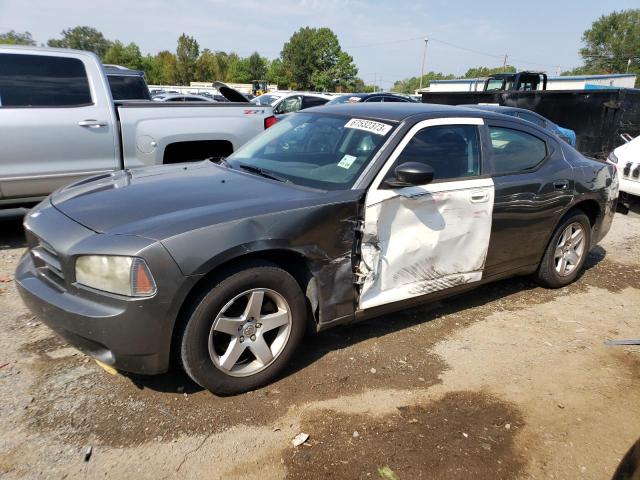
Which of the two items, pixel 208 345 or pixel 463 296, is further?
pixel 463 296

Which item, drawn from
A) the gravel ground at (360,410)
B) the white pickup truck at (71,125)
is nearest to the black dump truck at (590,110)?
the gravel ground at (360,410)

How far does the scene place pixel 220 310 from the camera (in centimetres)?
266

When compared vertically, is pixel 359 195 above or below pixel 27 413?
above

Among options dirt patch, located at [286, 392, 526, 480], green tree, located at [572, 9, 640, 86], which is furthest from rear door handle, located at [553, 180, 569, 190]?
green tree, located at [572, 9, 640, 86]

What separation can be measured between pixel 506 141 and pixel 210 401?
3.06 meters

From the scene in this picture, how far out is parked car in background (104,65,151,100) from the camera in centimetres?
809

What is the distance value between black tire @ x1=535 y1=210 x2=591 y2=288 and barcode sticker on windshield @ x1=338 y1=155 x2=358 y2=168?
7.41ft

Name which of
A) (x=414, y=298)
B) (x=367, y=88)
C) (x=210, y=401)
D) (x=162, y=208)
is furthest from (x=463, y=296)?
(x=367, y=88)

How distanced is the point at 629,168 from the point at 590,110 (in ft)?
12.8

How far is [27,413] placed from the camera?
8.79 ft

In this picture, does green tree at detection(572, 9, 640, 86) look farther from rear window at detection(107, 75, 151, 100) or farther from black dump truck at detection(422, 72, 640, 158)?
rear window at detection(107, 75, 151, 100)

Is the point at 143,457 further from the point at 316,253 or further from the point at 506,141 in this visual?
the point at 506,141

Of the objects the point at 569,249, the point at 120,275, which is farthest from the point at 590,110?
the point at 120,275

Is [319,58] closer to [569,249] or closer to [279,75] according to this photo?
[279,75]
